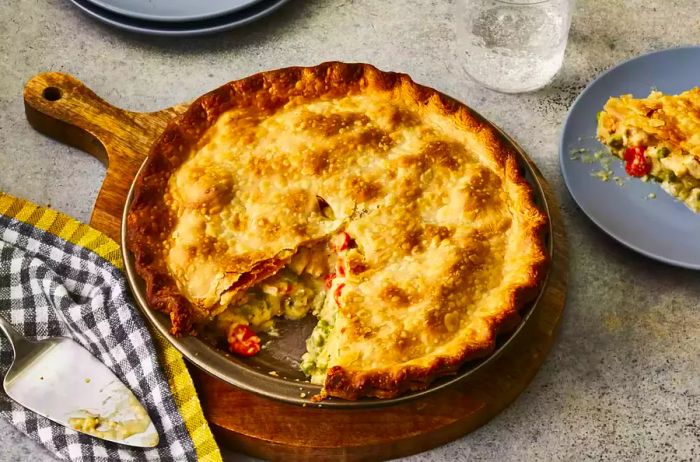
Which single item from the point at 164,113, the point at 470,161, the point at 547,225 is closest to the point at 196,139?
the point at 164,113

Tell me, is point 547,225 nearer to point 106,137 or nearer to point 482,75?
point 482,75

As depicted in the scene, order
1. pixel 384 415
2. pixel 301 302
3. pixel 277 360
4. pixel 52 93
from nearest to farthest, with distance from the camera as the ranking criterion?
pixel 384 415, pixel 277 360, pixel 301 302, pixel 52 93

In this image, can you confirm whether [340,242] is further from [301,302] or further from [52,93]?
[52,93]

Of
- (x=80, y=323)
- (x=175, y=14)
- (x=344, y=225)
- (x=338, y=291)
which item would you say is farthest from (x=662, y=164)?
(x=80, y=323)

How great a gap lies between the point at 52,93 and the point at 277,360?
1473 mm

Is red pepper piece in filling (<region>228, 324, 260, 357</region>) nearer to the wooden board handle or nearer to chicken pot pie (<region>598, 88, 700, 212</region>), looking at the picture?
the wooden board handle

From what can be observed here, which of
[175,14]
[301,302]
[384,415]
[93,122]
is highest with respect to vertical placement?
[175,14]

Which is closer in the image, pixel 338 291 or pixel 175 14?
pixel 338 291

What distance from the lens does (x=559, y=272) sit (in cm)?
323

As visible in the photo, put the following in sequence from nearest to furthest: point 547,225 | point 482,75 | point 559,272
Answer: point 547,225
point 559,272
point 482,75

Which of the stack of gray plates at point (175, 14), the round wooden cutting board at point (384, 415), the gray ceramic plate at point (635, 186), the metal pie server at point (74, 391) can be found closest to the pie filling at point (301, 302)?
the round wooden cutting board at point (384, 415)

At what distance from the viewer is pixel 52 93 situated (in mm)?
3584

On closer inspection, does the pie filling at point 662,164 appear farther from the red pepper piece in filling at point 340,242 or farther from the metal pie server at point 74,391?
the metal pie server at point 74,391

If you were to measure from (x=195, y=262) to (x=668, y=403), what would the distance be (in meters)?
1.61
